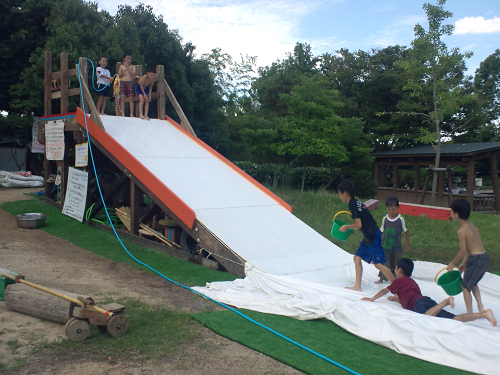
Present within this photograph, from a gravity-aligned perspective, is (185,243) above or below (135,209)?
below

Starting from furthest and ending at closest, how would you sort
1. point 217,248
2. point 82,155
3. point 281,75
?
point 281,75 < point 82,155 < point 217,248

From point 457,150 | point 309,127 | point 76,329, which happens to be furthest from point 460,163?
point 76,329

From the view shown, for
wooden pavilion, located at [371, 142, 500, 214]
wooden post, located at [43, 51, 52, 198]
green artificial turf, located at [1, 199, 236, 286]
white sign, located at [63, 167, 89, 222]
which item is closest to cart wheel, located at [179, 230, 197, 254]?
green artificial turf, located at [1, 199, 236, 286]

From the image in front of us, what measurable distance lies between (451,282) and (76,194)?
8.00 meters

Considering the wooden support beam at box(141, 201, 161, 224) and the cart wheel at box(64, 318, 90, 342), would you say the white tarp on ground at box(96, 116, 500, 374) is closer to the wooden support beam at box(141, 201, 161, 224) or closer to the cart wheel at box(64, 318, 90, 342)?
the wooden support beam at box(141, 201, 161, 224)

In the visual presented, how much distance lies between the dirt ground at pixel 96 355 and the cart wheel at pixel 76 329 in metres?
0.16

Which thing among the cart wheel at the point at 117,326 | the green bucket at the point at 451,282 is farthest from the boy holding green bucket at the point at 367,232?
the cart wheel at the point at 117,326

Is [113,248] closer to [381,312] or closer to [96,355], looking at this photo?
[96,355]

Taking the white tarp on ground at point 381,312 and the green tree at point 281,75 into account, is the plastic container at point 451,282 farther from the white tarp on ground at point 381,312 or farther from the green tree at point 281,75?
the green tree at point 281,75

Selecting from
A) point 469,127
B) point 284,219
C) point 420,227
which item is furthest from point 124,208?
point 469,127

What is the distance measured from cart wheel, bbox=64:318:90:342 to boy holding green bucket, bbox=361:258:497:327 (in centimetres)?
317

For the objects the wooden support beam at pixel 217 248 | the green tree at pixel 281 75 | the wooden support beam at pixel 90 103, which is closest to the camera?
the wooden support beam at pixel 217 248

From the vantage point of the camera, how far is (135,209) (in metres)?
8.27

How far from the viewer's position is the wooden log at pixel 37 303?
4.01 meters
